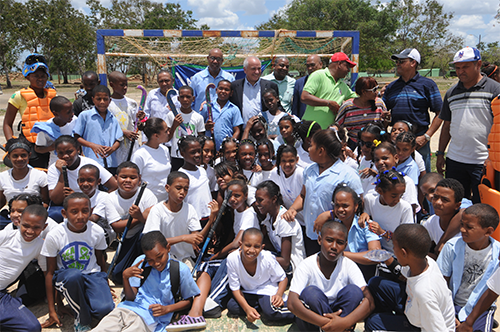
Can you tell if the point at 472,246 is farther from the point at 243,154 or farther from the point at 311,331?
the point at 243,154

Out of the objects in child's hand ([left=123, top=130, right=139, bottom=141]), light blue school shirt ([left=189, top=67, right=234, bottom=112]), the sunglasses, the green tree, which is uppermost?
the green tree

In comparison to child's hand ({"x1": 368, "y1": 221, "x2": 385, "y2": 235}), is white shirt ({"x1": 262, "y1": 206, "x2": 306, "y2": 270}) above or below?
below

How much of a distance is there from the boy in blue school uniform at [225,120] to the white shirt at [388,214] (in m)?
2.20

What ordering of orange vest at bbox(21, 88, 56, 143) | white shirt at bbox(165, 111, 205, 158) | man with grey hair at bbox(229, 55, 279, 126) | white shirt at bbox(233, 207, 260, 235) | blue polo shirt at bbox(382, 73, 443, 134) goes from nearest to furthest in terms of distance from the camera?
white shirt at bbox(233, 207, 260, 235)
blue polo shirt at bbox(382, 73, 443, 134)
orange vest at bbox(21, 88, 56, 143)
white shirt at bbox(165, 111, 205, 158)
man with grey hair at bbox(229, 55, 279, 126)

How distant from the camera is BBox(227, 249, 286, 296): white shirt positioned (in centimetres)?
308

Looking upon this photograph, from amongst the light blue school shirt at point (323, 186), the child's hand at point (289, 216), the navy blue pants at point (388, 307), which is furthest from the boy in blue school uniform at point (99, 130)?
the navy blue pants at point (388, 307)

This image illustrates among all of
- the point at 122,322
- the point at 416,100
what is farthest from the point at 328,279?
the point at 416,100

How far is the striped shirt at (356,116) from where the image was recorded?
179 inches

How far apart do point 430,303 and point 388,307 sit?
557 millimetres

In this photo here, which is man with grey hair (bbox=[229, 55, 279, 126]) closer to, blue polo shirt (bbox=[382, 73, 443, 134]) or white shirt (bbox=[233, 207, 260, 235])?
blue polo shirt (bbox=[382, 73, 443, 134])

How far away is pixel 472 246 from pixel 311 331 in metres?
1.35

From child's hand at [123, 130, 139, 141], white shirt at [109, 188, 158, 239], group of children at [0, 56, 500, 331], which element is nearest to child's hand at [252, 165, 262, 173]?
group of children at [0, 56, 500, 331]

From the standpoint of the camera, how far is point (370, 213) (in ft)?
11.4

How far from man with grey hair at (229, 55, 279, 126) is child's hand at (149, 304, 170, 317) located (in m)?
3.07
